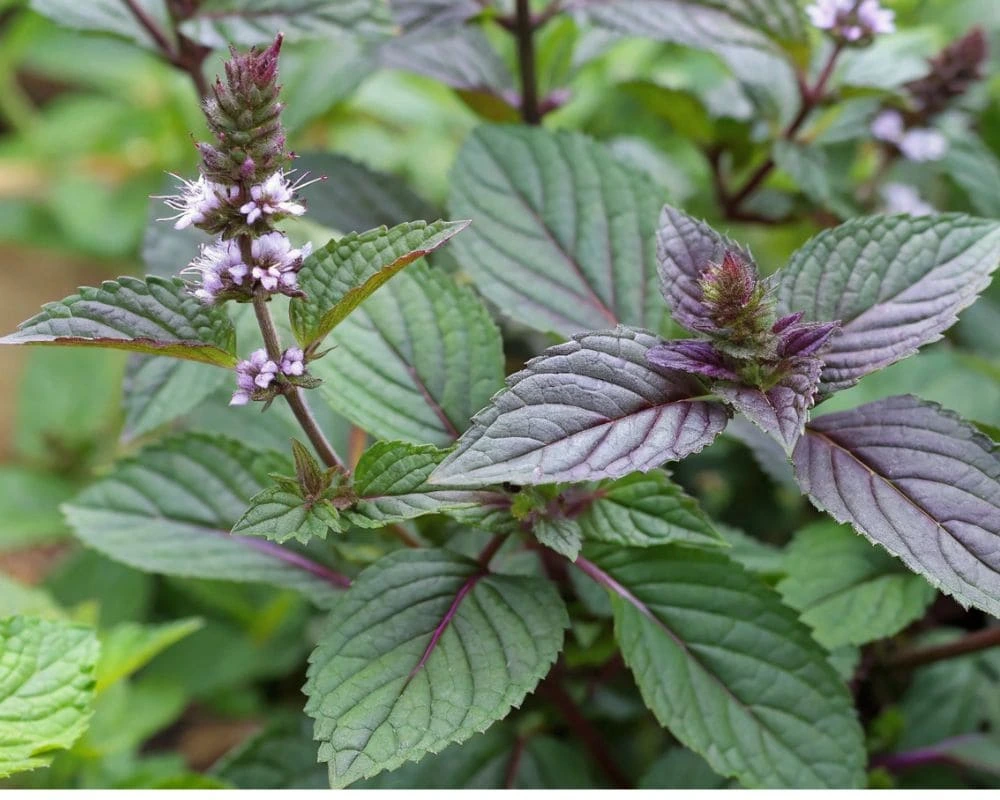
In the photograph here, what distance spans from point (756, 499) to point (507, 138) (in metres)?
0.64

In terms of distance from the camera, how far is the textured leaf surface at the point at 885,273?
0.83 m

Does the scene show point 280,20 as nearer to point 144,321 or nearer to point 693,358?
point 144,321

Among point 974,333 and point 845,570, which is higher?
point 974,333

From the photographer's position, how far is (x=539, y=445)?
0.69 m

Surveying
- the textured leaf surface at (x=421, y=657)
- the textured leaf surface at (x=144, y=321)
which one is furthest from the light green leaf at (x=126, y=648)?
the textured leaf surface at (x=144, y=321)

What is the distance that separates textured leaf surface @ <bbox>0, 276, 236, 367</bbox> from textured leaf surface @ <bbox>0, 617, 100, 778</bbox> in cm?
30

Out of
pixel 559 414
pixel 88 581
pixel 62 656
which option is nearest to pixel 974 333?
pixel 559 414

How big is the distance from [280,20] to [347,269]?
499 millimetres

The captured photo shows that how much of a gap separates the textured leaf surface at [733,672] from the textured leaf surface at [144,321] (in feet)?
1.29

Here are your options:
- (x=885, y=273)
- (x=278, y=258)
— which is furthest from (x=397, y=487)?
(x=885, y=273)

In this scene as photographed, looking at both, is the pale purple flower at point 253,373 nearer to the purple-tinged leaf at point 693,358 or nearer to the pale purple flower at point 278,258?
the pale purple flower at point 278,258

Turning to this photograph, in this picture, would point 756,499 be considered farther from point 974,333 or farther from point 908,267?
point 908,267

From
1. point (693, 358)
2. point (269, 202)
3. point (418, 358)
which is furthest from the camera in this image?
point (418, 358)

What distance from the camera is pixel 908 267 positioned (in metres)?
0.85
